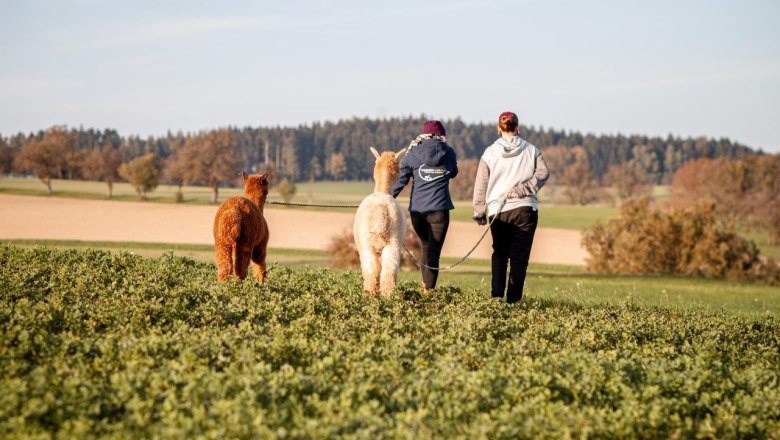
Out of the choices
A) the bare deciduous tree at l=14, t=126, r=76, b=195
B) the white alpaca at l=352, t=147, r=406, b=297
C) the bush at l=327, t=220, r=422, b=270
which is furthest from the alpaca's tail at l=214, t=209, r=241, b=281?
the bare deciduous tree at l=14, t=126, r=76, b=195

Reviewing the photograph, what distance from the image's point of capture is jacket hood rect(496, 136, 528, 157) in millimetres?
12820

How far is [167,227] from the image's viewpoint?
55656 mm

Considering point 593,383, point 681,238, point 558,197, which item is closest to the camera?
point 593,383

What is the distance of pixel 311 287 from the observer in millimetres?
13336

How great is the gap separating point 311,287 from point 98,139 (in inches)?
6218

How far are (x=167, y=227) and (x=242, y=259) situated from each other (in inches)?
1752

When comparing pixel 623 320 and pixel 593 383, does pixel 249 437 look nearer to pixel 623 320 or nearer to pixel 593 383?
pixel 593 383

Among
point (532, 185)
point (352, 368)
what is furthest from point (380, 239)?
point (352, 368)

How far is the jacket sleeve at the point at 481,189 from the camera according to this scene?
42.1 ft

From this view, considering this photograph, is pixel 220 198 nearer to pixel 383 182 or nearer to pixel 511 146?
pixel 383 182

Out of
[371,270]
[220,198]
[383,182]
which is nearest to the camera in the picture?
[371,270]

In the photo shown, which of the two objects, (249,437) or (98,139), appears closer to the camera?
(249,437)

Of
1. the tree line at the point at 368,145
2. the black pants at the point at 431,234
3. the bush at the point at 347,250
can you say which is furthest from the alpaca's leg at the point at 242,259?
the tree line at the point at 368,145

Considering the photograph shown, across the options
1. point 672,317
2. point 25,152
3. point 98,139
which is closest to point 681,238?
point 672,317
